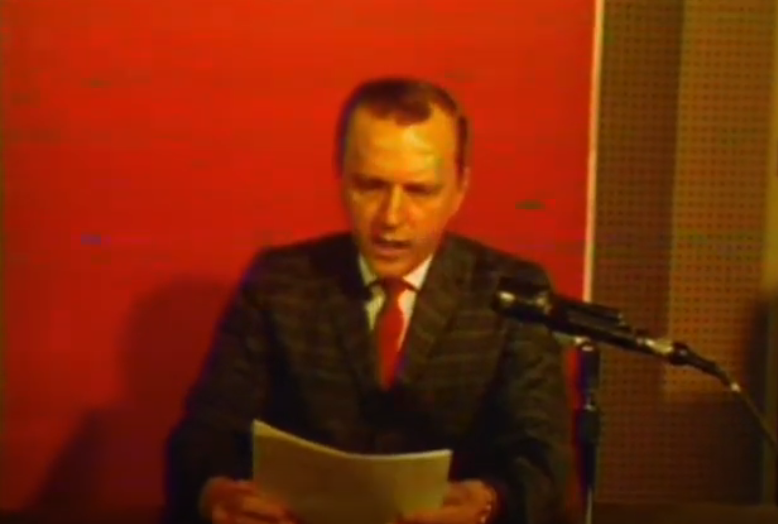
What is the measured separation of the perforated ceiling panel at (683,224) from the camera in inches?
75.7

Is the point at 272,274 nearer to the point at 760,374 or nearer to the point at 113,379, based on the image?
the point at 113,379

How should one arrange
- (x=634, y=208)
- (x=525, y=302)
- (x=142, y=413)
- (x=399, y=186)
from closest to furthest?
(x=525, y=302) → (x=399, y=186) → (x=142, y=413) → (x=634, y=208)

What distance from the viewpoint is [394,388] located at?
1.58m

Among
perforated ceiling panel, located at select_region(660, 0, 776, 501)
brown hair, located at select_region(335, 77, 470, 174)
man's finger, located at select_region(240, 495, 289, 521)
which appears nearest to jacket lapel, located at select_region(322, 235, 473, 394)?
brown hair, located at select_region(335, 77, 470, 174)

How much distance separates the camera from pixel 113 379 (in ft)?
5.55

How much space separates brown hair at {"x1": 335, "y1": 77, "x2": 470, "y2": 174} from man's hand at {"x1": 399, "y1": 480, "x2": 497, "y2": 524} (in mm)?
416

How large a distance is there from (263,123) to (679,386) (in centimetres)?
A: 82

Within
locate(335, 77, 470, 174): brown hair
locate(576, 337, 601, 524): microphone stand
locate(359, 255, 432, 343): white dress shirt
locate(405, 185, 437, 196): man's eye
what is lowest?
locate(576, 337, 601, 524): microphone stand

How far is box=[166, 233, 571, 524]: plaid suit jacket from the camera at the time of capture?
5.17 feet

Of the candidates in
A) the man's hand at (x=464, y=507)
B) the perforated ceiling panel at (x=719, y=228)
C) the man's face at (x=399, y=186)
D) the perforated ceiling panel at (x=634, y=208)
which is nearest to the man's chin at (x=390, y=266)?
the man's face at (x=399, y=186)

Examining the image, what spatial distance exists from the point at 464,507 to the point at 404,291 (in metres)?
0.31

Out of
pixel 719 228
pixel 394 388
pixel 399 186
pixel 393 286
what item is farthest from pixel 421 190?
pixel 719 228

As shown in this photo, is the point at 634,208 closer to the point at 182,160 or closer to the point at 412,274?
the point at 412,274

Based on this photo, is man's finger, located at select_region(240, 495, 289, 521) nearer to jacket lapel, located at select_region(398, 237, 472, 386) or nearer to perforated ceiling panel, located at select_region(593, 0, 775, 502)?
jacket lapel, located at select_region(398, 237, 472, 386)
